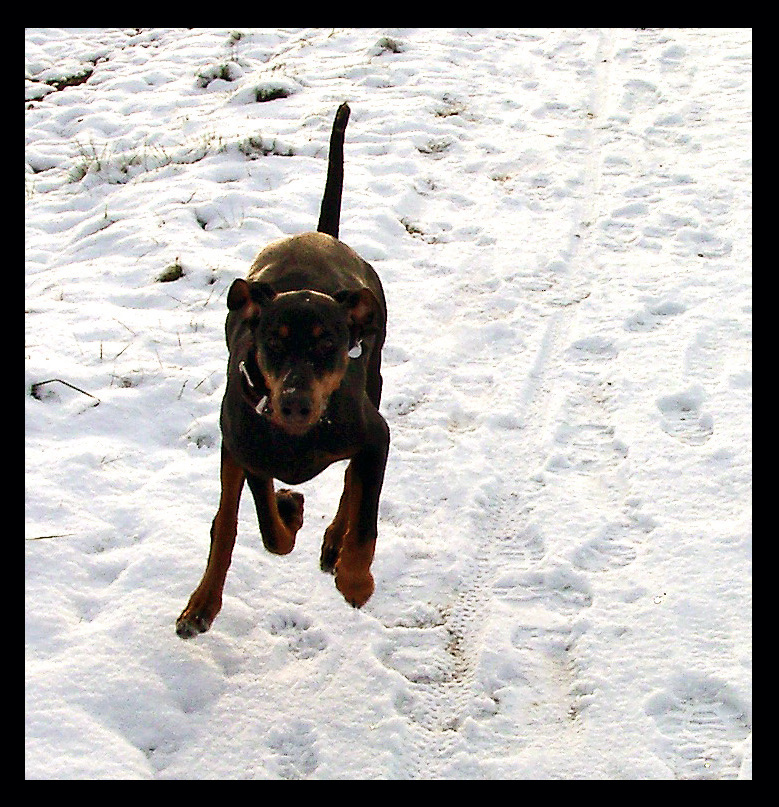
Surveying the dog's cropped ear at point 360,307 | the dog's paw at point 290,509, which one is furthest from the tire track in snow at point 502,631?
the dog's cropped ear at point 360,307

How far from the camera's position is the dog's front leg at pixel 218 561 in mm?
3703

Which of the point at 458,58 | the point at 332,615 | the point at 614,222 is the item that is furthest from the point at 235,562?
the point at 458,58

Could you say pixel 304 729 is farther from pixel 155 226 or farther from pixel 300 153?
pixel 300 153

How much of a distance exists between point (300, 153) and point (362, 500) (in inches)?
187

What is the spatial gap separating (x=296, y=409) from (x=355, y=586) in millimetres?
881

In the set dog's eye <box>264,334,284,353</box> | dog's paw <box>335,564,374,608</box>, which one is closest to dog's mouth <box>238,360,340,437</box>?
dog's eye <box>264,334,284,353</box>

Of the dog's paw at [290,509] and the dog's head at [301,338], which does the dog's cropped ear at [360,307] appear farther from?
the dog's paw at [290,509]

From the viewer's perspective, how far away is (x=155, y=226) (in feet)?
22.3

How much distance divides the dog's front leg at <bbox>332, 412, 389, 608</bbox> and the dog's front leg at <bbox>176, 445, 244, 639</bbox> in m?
0.44

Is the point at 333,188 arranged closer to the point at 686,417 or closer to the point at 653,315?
the point at 686,417

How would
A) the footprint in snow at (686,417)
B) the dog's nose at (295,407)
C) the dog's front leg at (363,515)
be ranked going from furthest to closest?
the footprint in snow at (686,417) → the dog's front leg at (363,515) → the dog's nose at (295,407)

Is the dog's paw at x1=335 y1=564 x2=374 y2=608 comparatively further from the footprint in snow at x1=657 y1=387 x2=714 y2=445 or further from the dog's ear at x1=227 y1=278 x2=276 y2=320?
the footprint in snow at x1=657 y1=387 x2=714 y2=445

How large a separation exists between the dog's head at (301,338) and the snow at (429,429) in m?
1.06

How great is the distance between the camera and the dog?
3.34m
